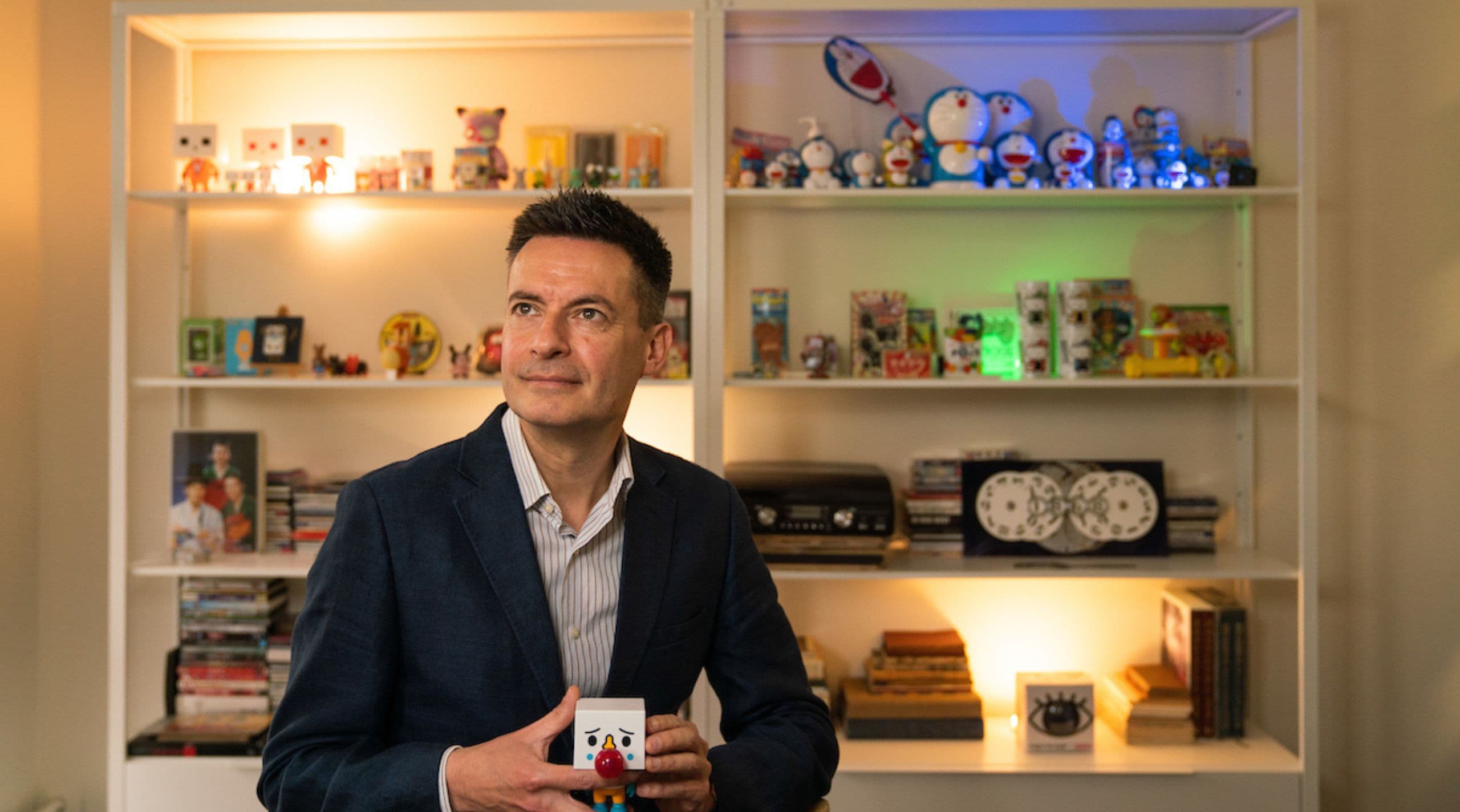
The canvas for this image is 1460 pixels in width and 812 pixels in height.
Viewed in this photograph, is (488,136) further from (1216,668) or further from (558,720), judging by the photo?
(1216,668)

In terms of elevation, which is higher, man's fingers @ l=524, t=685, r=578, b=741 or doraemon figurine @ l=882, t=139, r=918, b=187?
doraemon figurine @ l=882, t=139, r=918, b=187

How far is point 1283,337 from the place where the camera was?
281cm

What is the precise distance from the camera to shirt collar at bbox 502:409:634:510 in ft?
A: 4.74

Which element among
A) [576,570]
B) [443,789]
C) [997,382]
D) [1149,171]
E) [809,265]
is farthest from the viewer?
[809,265]

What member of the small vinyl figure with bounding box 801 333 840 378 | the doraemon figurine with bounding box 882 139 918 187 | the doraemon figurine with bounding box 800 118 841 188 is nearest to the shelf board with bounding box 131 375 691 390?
the small vinyl figure with bounding box 801 333 840 378

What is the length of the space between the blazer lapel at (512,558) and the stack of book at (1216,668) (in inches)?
71.7

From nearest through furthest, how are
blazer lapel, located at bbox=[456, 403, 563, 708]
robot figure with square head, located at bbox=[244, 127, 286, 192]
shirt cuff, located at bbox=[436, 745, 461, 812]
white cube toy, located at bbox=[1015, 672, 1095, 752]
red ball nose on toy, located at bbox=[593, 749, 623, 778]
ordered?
red ball nose on toy, located at bbox=[593, 749, 623, 778]
shirt cuff, located at bbox=[436, 745, 461, 812]
blazer lapel, located at bbox=[456, 403, 563, 708]
white cube toy, located at bbox=[1015, 672, 1095, 752]
robot figure with square head, located at bbox=[244, 127, 286, 192]

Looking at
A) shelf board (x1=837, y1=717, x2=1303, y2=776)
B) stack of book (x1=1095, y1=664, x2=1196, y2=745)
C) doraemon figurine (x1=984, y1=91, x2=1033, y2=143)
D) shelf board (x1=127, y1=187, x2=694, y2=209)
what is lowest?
shelf board (x1=837, y1=717, x2=1303, y2=776)

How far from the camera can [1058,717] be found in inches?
101

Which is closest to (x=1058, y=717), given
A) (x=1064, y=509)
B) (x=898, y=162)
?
(x=1064, y=509)

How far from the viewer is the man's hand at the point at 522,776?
1.16 meters

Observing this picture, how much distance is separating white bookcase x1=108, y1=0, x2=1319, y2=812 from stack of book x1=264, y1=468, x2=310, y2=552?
14cm

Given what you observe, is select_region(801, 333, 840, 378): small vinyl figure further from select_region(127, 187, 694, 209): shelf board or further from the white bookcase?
select_region(127, 187, 694, 209): shelf board

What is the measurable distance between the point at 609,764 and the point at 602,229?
25.6 inches
